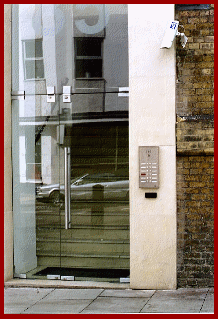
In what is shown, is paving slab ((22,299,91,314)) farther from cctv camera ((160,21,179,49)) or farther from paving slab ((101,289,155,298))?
cctv camera ((160,21,179,49))

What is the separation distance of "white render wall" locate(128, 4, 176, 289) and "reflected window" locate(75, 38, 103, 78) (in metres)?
0.61

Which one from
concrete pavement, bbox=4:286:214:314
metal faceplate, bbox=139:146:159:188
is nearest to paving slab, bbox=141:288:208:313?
concrete pavement, bbox=4:286:214:314

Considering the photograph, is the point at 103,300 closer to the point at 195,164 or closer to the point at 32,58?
the point at 195,164

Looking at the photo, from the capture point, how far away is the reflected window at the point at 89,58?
295 inches

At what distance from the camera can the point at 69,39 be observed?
7.59 metres

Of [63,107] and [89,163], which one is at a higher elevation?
[63,107]

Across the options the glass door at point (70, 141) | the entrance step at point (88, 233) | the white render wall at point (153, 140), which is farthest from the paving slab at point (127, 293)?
the entrance step at point (88, 233)

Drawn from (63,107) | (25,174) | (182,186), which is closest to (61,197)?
(25,174)

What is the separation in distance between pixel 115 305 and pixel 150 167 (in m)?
1.90

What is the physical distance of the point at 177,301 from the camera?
6.43m

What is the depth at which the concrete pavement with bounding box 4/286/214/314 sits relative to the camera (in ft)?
20.0

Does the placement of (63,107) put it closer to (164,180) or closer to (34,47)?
(34,47)

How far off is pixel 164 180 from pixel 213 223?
90 centimetres

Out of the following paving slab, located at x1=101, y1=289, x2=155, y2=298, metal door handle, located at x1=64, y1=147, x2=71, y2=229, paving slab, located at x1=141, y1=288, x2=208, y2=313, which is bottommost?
paving slab, located at x1=101, y1=289, x2=155, y2=298
